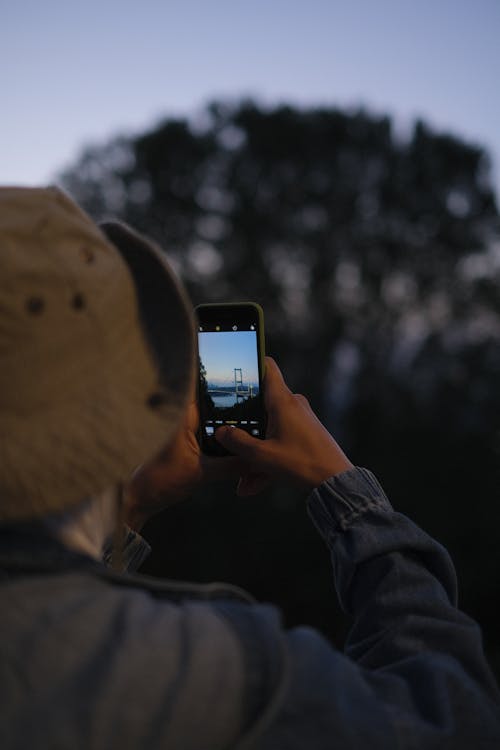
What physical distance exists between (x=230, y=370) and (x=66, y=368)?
674 mm

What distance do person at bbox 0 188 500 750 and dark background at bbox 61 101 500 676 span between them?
6.87 meters

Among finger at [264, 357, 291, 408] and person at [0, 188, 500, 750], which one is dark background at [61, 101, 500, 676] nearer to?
finger at [264, 357, 291, 408]

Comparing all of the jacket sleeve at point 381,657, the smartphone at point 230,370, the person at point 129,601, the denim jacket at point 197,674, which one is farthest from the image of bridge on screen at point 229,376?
the denim jacket at point 197,674

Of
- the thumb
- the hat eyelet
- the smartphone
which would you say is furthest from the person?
the smartphone

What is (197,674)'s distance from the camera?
2.00ft

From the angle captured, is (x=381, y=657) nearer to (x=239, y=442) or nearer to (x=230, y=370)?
(x=239, y=442)

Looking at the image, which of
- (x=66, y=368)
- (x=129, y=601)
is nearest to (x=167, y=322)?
(x=66, y=368)

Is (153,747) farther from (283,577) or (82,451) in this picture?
(283,577)

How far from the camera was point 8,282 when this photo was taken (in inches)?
26.2

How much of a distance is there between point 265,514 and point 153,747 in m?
7.21

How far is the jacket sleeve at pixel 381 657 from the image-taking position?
671mm

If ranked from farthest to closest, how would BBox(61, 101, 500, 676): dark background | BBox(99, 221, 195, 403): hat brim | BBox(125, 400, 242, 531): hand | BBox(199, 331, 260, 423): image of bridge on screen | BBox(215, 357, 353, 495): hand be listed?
BBox(61, 101, 500, 676): dark background < BBox(199, 331, 260, 423): image of bridge on screen < BBox(125, 400, 242, 531): hand < BBox(215, 357, 353, 495): hand < BBox(99, 221, 195, 403): hat brim

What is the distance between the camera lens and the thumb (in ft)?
3.87

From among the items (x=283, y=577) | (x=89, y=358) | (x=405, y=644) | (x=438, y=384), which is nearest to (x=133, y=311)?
(x=89, y=358)
